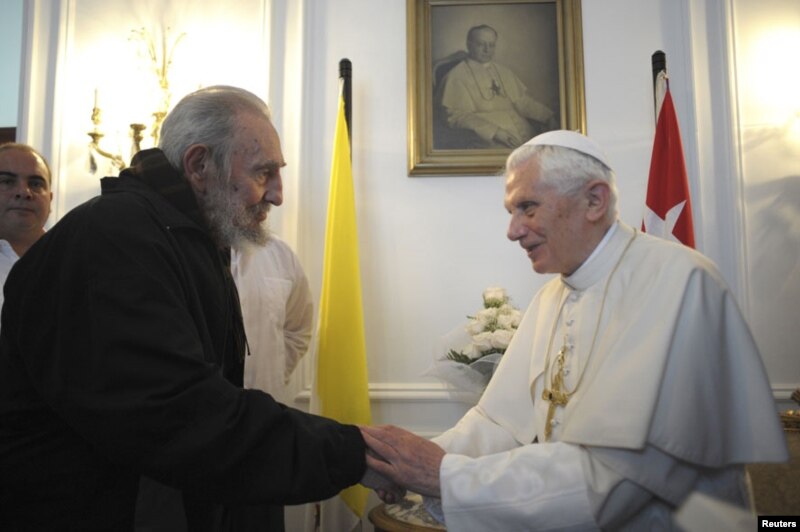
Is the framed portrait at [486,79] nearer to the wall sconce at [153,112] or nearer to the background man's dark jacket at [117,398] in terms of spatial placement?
the wall sconce at [153,112]

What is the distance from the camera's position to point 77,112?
474cm

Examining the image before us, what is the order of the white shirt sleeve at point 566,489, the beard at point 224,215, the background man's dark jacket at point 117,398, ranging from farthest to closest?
1. the beard at point 224,215
2. the white shirt sleeve at point 566,489
3. the background man's dark jacket at point 117,398

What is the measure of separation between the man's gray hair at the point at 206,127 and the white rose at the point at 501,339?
75.3 inches

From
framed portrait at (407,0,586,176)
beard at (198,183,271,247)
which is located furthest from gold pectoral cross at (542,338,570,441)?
framed portrait at (407,0,586,176)

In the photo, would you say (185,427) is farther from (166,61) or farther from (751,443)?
(166,61)

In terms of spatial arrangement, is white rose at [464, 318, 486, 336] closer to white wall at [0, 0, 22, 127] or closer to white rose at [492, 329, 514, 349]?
white rose at [492, 329, 514, 349]

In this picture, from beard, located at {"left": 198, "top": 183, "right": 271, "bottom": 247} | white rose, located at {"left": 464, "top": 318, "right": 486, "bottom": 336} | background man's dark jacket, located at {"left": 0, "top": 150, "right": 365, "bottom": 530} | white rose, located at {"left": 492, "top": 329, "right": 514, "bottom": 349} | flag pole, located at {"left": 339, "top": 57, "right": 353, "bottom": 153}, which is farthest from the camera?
flag pole, located at {"left": 339, "top": 57, "right": 353, "bottom": 153}

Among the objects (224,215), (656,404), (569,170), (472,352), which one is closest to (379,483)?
(656,404)

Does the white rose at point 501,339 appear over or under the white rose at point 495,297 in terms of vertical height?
under

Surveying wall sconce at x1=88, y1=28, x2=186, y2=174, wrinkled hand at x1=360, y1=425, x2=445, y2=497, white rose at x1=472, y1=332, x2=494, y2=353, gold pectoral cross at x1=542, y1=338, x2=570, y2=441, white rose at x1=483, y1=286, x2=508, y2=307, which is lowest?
wrinkled hand at x1=360, y1=425, x2=445, y2=497

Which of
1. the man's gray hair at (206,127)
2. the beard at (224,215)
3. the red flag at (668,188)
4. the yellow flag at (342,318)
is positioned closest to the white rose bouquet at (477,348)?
the yellow flag at (342,318)

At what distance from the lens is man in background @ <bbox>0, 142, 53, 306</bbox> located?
3.45m

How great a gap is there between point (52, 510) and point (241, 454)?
46 cm

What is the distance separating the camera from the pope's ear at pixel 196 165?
213 centimetres
